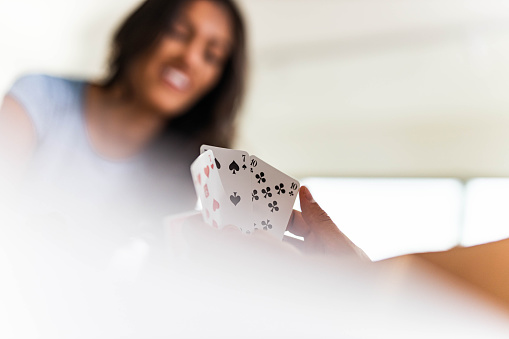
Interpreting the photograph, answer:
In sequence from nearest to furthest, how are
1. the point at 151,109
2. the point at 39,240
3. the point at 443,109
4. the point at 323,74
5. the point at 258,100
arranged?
the point at 39,240, the point at 151,109, the point at 443,109, the point at 323,74, the point at 258,100

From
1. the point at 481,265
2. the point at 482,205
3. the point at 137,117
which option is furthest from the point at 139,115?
the point at 482,205

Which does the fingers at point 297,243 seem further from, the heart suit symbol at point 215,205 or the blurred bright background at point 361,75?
the blurred bright background at point 361,75

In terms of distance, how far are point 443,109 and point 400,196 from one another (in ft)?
2.99

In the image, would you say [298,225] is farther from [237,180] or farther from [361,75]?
[361,75]

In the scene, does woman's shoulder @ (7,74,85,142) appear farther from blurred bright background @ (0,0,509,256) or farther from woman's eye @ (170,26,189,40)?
blurred bright background @ (0,0,509,256)

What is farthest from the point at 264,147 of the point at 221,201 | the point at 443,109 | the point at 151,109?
the point at 221,201

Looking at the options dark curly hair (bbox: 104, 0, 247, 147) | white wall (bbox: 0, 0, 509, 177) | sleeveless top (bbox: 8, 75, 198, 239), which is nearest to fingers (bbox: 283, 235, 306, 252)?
sleeveless top (bbox: 8, 75, 198, 239)

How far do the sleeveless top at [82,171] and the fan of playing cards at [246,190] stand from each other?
0.63m

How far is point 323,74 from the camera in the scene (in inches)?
175

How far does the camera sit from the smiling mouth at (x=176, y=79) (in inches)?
64.4

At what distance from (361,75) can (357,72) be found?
0.16 feet

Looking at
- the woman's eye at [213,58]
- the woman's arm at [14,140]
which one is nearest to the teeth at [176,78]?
the woman's eye at [213,58]

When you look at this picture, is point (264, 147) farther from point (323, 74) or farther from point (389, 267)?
point (389, 267)

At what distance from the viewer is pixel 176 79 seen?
1.63 m
